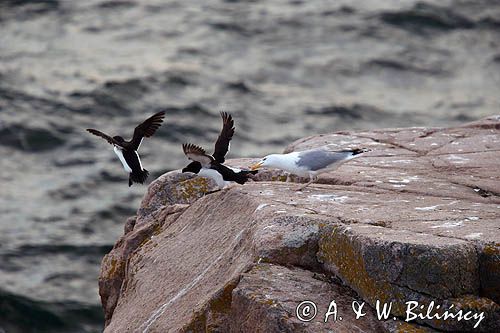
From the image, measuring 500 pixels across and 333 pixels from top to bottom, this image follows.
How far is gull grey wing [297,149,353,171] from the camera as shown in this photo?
6.81 metres

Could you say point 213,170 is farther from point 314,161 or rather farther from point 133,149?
point 133,149

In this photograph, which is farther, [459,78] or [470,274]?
[459,78]

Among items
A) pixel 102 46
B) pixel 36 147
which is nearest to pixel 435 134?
pixel 36 147

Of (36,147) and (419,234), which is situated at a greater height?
(419,234)

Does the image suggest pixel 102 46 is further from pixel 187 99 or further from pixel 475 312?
pixel 475 312

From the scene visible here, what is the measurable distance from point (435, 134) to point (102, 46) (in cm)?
1160

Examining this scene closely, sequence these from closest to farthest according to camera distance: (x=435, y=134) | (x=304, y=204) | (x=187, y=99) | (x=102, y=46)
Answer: (x=304, y=204)
(x=435, y=134)
(x=187, y=99)
(x=102, y=46)

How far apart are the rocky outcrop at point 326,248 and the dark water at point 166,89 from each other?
15.3 ft

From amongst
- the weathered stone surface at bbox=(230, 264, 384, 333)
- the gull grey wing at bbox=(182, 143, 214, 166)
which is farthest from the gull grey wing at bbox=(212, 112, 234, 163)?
the weathered stone surface at bbox=(230, 264, 384, 333)

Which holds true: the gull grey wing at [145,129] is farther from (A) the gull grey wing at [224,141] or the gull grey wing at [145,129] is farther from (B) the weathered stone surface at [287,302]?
(B) the weathered stone surface at [287,302]

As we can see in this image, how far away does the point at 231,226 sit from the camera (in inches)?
250

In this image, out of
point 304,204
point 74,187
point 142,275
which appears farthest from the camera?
point 74,187

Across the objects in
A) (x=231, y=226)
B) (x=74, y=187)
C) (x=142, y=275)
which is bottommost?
(x=74, y=187)

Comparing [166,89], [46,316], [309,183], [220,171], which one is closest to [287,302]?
[309,183]
